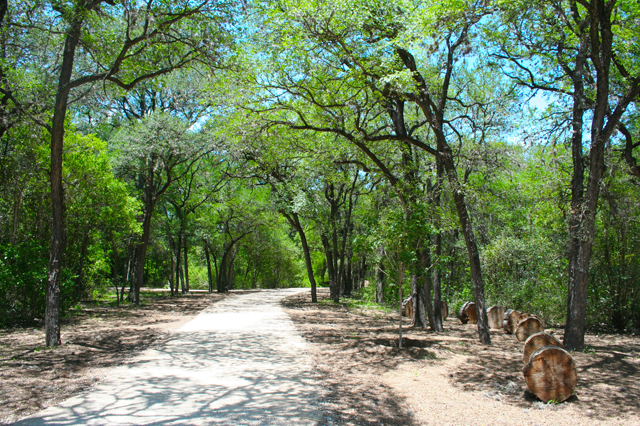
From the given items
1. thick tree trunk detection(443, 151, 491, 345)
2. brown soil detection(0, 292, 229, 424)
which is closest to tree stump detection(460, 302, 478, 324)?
thick tree trunk detection(443, 151, 491, 345)

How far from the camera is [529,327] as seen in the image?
32.4 ft

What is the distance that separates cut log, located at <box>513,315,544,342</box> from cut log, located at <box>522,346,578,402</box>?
494cm

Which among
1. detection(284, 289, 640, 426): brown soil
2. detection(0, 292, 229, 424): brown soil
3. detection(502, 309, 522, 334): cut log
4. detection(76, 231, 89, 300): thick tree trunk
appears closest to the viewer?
detection(284, 289, 640, 426): brown soil

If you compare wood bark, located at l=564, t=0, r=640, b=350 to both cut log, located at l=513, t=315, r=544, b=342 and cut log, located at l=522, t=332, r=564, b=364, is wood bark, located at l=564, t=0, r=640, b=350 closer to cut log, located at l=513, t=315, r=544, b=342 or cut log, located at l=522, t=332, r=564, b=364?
cut log, located at l=522, t=332, r=564, b=364

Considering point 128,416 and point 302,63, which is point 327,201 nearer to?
point 302,63

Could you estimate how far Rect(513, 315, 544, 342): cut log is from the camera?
387 inches

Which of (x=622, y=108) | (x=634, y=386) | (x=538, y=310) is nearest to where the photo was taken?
(x=634, y=386)

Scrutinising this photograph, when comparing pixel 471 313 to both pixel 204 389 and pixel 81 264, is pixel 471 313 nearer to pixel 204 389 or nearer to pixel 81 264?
pixel 204 389

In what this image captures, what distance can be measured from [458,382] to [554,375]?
1.55 m

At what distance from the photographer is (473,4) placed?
861 centimetres

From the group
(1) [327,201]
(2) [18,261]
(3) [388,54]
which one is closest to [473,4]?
(3) [388,54]

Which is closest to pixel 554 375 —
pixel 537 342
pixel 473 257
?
pixel 537 342

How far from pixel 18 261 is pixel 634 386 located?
13.1 meters

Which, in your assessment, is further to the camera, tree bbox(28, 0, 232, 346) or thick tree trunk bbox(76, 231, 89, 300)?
thick tree trunk bbox(76, 231, 89, 300)
